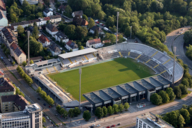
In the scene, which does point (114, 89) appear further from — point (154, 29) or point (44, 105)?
point (154, 29)

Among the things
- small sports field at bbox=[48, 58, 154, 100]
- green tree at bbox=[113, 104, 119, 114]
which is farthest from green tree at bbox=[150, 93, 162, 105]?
small sports field at bbox=[48, 58, 154, 100]

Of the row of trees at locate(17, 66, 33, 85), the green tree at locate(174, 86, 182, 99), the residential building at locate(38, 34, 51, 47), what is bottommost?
the green tree at locate(174, 86, 182, 99)

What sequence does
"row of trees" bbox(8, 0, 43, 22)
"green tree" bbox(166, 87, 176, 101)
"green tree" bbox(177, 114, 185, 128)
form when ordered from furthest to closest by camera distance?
1. "row of trees" bbox(8, 0, 43, 22)
2. "green tree" bbox(166, 87, 176, 101)
3. "green tree" bbox(177, 114, 185, 128)

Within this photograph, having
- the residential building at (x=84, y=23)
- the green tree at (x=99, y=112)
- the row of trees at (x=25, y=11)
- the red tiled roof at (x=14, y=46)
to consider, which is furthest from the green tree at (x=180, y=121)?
the row of trees at (x=25, y=11)

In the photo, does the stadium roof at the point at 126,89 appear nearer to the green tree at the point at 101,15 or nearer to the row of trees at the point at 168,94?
the row of trees at the point at 168,94

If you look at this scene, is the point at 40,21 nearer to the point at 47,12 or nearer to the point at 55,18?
the point at 55,18

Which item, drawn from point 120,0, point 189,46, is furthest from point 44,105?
point 120,0

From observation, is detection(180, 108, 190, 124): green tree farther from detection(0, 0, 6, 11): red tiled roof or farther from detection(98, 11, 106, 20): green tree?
detection(0, 0, 6, 11): red tiled roof
